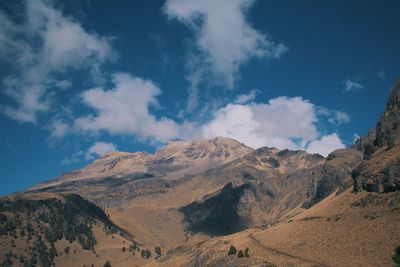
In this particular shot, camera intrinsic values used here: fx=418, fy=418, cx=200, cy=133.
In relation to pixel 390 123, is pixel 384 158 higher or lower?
lower

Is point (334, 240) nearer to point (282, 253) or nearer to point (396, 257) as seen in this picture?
point (282, 253)

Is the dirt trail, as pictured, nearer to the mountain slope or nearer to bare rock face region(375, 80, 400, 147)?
the mountain slope

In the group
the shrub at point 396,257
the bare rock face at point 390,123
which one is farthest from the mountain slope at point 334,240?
the bare rock face at point 390,123

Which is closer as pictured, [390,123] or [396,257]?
[396,257]

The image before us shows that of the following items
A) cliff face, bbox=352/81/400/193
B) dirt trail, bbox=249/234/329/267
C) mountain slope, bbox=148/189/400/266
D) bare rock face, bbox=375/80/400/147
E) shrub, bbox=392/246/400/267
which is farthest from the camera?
bare rock face, bbox=375/80/400/147

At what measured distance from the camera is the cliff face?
10444 centimetres

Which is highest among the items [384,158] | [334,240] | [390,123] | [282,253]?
[390,123]

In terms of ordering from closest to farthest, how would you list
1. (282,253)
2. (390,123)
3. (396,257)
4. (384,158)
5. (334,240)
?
(396,257) → (334,240) → (282,253) → (384,158) → (390,123)

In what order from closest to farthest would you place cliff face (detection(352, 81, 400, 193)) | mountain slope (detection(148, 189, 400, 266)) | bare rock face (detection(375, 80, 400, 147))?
mountain slope (detection(148, 189, 400, 266))
cliff face (detection(352, 81, 400, 193))
bare rock face (detection(375, 80, 400, 147))

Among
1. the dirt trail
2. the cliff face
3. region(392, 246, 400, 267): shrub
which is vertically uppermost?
the cliff face

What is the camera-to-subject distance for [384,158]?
383 ft

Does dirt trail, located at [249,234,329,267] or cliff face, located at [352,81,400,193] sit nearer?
dirt trail, located at [249,234,329,267]

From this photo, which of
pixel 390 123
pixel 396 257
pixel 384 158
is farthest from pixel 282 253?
pixel 390 123

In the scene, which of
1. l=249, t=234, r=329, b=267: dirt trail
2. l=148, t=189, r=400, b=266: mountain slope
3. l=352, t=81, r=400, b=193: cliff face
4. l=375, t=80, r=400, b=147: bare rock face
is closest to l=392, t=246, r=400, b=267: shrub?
l=148, t=189, r=400, b=266: mountain slope
